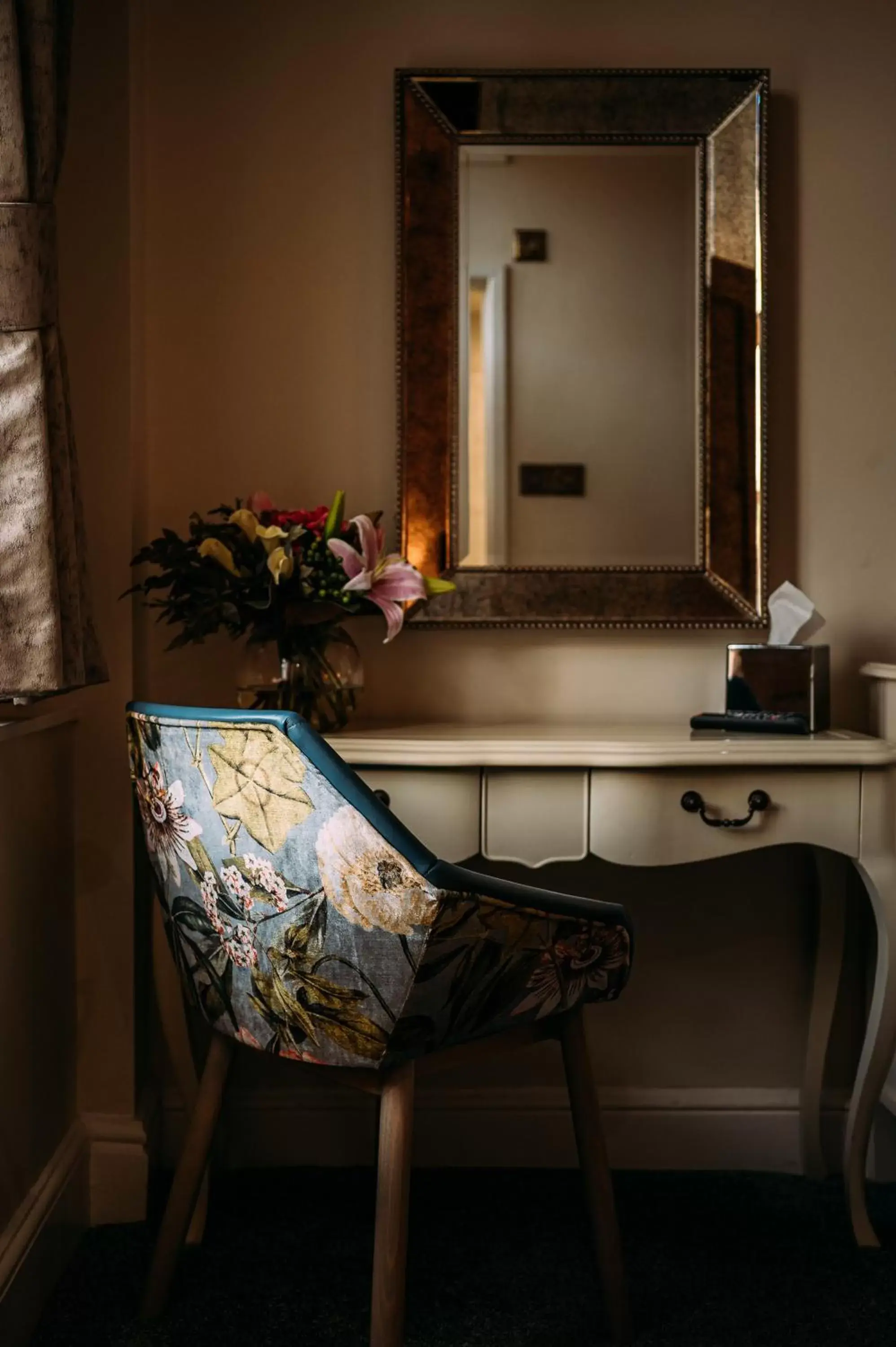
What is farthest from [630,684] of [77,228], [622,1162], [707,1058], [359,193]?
[77,228]

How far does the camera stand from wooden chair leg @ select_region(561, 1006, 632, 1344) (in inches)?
59.7

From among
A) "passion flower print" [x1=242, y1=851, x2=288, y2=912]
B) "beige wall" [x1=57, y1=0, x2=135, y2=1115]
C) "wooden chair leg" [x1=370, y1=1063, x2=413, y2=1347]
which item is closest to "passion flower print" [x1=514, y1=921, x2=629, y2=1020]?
"wooden chair leg" [x1=370, y1=1063, x2=413, y2=1347]

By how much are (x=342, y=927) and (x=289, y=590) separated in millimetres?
670

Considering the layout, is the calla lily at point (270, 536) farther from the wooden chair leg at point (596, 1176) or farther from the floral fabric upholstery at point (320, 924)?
the wooden chair leg at point (596, 1176)

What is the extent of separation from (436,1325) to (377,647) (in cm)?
112

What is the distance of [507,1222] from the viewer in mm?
1882

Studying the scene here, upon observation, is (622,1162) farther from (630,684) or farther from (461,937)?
(461,937)

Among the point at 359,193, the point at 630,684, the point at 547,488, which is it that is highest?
the point at 359,193

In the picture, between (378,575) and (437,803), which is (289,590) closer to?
(378,575)

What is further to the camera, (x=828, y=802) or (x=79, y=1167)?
(x=79, y=1167)

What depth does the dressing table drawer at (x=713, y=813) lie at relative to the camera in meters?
1.67

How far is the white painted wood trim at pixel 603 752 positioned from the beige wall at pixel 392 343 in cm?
43

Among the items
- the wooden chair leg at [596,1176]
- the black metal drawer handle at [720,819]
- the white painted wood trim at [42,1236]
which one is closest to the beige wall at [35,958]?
the white painted wood trim at [42,1236]

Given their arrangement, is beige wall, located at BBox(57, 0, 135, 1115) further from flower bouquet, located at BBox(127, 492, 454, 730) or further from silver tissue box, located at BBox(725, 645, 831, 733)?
silver tissue box, located at BBox(725, 645, 831, 733)
